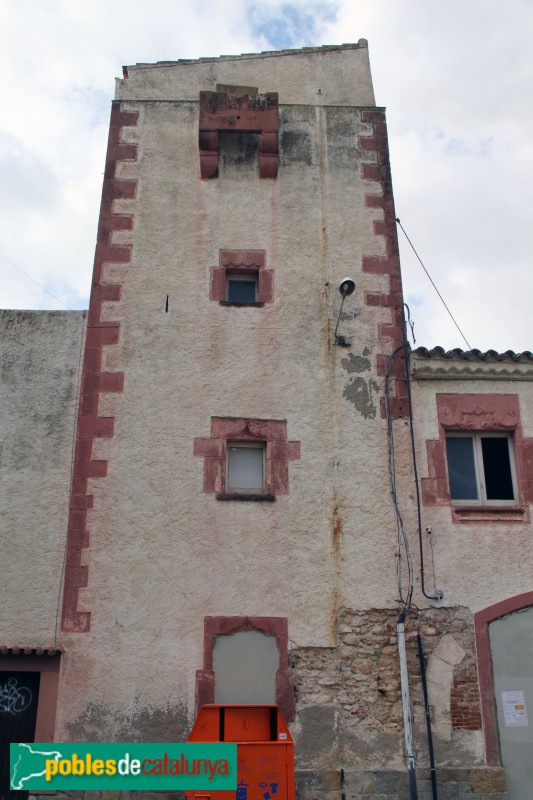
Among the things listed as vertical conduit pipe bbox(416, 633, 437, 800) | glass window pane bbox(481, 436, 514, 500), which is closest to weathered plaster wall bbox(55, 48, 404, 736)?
vertical conduit pipe bbox(416, 633, 437, 800)

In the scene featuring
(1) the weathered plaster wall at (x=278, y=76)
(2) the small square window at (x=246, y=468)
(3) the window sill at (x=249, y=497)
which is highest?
(1) the weathered plaster wall at (x=278, y=76)

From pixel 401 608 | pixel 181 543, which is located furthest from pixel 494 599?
pixel 181 543

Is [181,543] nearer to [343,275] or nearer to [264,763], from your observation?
[264,763]

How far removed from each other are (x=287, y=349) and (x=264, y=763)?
5.13 meters

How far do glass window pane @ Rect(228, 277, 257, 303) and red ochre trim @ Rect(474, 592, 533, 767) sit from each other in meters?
5.24

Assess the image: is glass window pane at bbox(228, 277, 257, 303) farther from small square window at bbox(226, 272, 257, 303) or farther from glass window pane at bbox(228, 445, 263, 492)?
glass window pane at bbox(228, 445, 263, 492)

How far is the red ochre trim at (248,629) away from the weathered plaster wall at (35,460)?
1.86 metres

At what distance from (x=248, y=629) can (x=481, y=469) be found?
12.1ft

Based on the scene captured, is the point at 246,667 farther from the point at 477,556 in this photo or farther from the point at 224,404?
the point at 224,404

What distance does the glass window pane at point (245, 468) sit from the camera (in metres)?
10.2

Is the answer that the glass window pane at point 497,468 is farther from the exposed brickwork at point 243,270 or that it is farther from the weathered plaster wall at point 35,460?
the weathered plaster wall at point 35,460

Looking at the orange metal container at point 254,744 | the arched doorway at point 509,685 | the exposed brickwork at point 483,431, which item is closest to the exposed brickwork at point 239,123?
the exposed brickwork at point 483,431

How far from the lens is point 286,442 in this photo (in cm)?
1029

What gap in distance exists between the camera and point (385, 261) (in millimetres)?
11367
